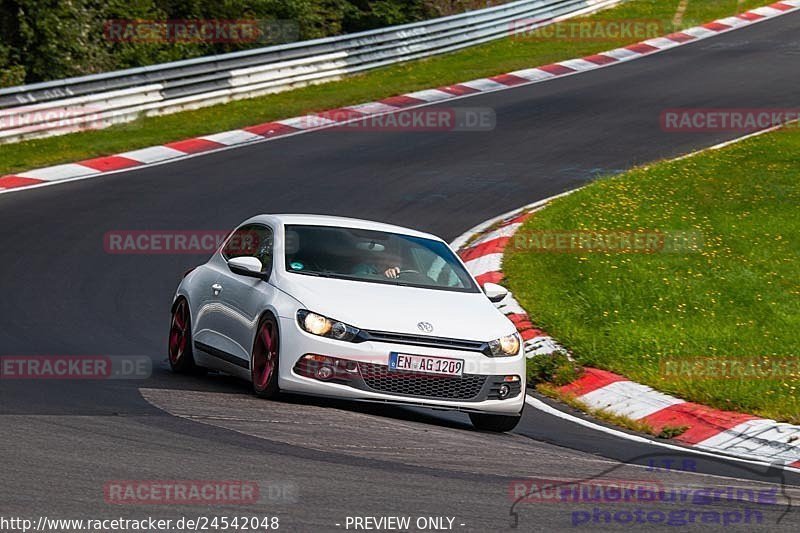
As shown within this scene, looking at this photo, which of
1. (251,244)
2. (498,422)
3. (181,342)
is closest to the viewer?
(498,422)

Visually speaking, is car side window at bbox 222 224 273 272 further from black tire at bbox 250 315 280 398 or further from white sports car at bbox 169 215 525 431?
black tire at bbox 250 315 280 398

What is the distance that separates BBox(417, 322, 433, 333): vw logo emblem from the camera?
920cm

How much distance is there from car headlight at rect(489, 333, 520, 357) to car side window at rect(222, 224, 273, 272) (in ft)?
6.36

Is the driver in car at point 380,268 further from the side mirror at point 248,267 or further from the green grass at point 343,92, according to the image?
the green grass at point 343,92

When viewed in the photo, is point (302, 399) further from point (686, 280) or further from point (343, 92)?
point (343, 92)

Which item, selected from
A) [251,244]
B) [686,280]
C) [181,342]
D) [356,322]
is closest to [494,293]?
[356,322]

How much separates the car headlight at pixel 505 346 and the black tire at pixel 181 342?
2695 mm

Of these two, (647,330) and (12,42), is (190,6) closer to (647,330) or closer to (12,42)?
(12,42)

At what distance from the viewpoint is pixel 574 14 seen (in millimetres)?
37219

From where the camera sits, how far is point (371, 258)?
10250 mm

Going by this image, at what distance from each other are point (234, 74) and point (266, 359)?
1843 centimetres

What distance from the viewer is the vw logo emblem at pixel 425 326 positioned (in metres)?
9.20

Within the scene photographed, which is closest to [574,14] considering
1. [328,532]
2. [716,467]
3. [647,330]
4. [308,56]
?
[308,56]

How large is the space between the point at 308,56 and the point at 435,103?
12.9ft
